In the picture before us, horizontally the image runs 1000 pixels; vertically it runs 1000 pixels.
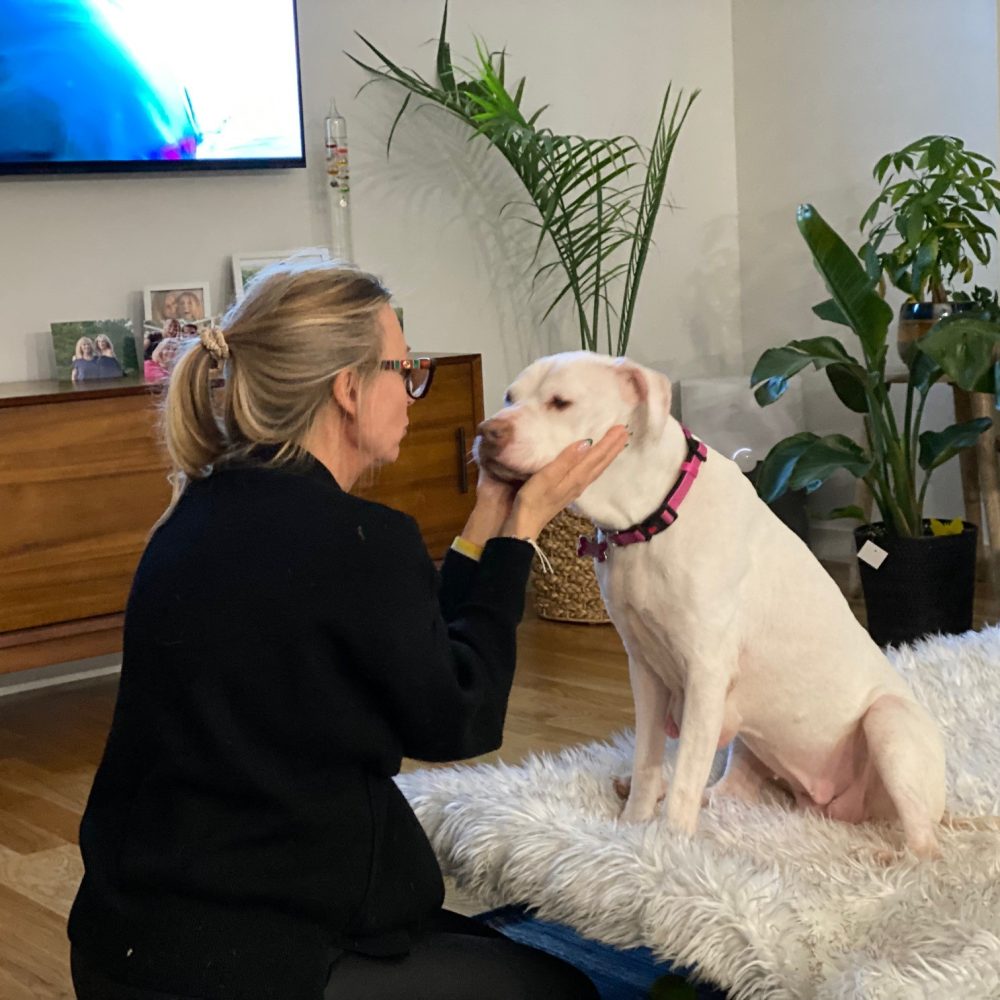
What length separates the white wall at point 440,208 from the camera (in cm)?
380

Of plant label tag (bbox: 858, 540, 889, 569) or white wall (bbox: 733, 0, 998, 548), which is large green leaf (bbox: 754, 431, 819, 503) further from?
white wall (bbox: 733, 0, 998, 548)

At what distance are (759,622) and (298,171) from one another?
2668 mm

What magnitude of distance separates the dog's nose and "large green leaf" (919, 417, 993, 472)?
2.17 meters

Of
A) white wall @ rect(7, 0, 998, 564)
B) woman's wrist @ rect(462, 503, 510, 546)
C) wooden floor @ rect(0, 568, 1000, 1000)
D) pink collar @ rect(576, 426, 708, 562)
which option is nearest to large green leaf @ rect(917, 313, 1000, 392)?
wooden floor @ rect(0, 568, 1000, 1000)

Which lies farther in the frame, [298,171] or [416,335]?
[416,335]

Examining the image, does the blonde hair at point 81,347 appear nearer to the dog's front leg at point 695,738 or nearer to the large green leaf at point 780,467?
the large green leaf at point 780,467

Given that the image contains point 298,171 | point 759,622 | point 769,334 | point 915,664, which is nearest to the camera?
point 759,622

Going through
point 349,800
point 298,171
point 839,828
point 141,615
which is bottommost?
point 839,828

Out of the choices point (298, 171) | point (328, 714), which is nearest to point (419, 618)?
point (328, 714)

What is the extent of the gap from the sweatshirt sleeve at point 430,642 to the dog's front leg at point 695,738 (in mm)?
379

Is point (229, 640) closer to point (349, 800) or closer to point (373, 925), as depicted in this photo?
point (349, 800)

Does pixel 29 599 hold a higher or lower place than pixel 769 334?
lower

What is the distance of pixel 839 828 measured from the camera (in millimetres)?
1993

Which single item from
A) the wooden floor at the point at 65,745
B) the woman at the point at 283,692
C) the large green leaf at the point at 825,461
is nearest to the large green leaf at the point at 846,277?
the large green leaf at the point at 825,461
